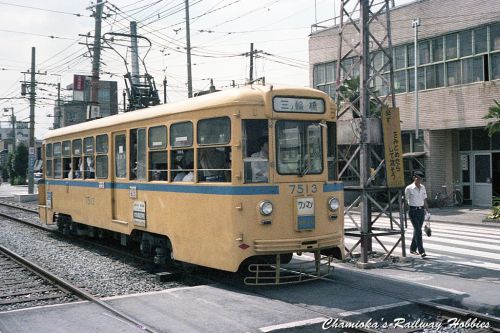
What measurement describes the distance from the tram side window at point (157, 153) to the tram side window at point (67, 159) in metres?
5.26

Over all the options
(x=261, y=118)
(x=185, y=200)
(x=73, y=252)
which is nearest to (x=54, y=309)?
(x=185, y=200)

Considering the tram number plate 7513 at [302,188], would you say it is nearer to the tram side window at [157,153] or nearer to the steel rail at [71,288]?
the tram side window at [157,153]

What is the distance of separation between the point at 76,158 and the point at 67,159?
793 millimetres

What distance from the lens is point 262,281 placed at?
29.9ft

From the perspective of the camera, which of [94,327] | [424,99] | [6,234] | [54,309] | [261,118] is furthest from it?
[424,99]

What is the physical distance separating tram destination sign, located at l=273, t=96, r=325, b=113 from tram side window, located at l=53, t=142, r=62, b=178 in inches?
351

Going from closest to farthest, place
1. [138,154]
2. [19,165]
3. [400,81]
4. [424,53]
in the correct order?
[138,154] → [424,53] → [400,81] → [19,165]

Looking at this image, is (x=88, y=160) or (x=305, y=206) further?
(x=88, y=160)

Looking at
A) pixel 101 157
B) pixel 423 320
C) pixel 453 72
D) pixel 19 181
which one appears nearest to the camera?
Result: pixel 423 320

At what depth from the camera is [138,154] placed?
10.5m

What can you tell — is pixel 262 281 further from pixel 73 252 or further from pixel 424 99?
pixel 424 99

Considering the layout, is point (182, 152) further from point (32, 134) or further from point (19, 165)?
point (19, 165)

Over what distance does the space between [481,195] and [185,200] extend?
19.0 m

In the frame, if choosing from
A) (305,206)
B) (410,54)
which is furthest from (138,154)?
(410,54)
